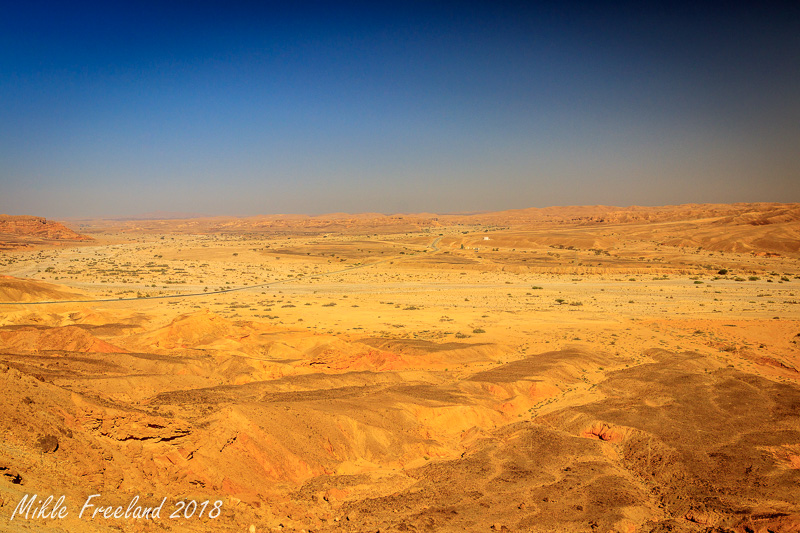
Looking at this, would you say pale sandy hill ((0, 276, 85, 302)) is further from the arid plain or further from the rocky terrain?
the rocky terrain

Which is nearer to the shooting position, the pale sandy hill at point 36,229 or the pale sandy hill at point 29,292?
the pale sandy hill at point 29,292

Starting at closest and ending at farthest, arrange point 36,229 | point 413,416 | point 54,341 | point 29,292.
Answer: point 413,416 → point 54,341 → point 29,292 → point 36,229

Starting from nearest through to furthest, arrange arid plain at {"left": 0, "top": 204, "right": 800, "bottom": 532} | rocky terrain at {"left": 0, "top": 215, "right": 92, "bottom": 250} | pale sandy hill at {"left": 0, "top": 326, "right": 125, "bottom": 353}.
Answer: arid plain at {"left": 0, "top": 204, "right": 800, "bottom": 532} < pale sandy hill at {"left": 0, "top": 326, "right": 125, "bottom": 353} < rocky terrain at {"left": 0, "top": 215, "right": 92, "bottom": 250}

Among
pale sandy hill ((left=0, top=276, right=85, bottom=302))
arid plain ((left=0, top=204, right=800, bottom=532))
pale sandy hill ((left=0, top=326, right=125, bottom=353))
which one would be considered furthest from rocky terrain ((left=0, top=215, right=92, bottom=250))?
pale sandy hill ((left=0, top=326, right=125, bottom=353))

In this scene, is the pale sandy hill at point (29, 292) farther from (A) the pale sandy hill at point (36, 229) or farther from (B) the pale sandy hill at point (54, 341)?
(A) the pale sandy hill at point (36, 229)

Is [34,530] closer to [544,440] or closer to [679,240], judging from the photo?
[544,440]

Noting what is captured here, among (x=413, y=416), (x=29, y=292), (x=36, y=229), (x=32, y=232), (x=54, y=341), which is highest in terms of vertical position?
(x=36, y=229)

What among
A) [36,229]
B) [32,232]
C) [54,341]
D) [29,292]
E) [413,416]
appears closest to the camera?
[413,416]

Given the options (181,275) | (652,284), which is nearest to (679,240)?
(652,284)

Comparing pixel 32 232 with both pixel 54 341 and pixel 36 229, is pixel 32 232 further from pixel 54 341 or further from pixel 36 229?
pixel 54 341

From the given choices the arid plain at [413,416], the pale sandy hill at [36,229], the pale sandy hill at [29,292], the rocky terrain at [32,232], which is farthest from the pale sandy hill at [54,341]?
the pale sandy hill at [36,229]

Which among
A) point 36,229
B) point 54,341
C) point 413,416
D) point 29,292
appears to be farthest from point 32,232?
point 413,416
